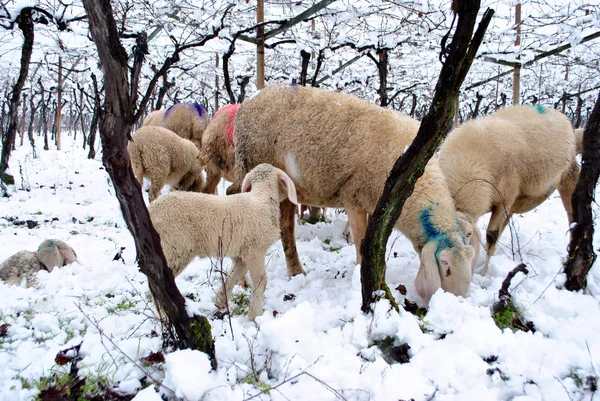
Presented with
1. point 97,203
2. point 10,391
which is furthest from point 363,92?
point 10,391

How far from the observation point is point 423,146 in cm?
230

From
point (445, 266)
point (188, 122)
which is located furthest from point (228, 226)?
point (188, 122)

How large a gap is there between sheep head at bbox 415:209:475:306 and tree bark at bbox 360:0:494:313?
0.45 meters

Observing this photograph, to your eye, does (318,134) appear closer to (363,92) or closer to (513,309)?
(513,309)

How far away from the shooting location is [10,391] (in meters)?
1.96

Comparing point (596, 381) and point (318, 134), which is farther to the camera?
point (318, 134)

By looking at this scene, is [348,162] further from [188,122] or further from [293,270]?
[188,122]

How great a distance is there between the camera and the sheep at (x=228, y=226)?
109 inches

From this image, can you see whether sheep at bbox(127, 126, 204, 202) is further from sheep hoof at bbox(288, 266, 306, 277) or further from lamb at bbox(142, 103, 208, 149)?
sheep hoof at bbox(288, 266, 306, 277)

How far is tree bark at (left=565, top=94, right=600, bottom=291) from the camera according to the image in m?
2.93

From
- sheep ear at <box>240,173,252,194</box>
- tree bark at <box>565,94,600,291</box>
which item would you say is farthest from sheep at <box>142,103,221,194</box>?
tree bark at <box>565,94,600,291</box>

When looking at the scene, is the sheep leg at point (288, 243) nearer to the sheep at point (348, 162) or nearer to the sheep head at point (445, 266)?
the sheep at point (348, 162)

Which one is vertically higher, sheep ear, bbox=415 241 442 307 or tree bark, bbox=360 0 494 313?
tree bark, bbox=360 0 494 313

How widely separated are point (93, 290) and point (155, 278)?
196 cm
